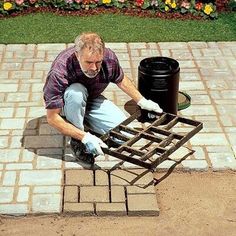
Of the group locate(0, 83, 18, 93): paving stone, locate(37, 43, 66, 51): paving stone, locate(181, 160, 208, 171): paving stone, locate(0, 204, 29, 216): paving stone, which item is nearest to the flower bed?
locate(37, 43, 66, 51): paving stone

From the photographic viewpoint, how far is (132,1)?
10797 mm

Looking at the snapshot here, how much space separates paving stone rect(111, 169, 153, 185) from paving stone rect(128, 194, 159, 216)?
230 millimetres

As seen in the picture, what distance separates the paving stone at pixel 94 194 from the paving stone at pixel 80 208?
0.08 meters

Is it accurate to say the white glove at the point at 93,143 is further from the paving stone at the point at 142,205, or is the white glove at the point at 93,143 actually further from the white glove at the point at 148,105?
the white glove at the point at 148,105

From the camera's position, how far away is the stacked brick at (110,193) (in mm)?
5836

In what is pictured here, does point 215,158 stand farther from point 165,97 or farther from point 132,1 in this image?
point 132,1

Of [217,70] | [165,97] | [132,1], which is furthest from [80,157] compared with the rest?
[132,1]

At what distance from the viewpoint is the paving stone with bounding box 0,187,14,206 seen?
598 cm

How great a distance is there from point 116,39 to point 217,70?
1.83 m

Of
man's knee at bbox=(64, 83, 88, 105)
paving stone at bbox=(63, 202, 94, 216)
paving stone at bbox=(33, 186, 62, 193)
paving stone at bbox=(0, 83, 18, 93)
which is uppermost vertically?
man's knee at bbox=(64, 83, 88, 105)

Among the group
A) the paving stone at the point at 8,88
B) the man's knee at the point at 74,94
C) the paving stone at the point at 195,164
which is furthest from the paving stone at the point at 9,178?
the paving stone at the point at 8,88

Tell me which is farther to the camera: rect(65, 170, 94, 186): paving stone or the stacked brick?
rect(65, 170, 94, 186): paving stone

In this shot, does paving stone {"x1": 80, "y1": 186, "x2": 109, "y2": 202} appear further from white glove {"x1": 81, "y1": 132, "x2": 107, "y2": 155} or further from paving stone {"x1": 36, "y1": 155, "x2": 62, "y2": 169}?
paving stone {"x1": 36, "y1": 155, "x2": 62, "y2": 169}

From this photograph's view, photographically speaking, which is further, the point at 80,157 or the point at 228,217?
the point at 80,157
